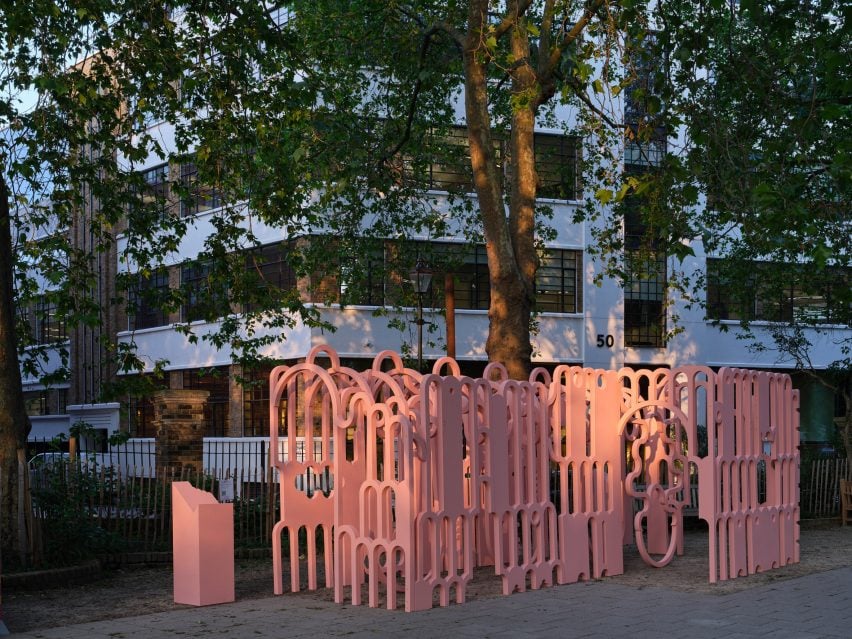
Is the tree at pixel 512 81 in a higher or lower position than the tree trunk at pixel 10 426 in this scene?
higher

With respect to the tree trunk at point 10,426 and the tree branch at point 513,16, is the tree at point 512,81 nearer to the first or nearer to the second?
the tree branch at point 513,16

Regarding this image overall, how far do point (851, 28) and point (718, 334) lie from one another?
27.9 m

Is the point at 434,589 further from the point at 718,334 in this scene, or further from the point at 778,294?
the point at 718,334

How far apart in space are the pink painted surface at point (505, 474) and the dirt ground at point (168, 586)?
0.26 metres

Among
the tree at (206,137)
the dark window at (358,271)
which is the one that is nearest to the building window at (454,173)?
the dark window at (358,271)

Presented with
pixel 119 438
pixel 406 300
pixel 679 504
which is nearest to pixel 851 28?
pixel 679 504

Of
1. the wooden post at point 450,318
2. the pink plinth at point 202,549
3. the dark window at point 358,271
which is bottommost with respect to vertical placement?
the pink plinth at point 202,549

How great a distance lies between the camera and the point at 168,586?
14445 mm

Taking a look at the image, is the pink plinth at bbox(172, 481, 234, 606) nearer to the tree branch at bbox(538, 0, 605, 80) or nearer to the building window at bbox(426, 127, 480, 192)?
the tree branch at bbox(538, 0, 605, 80)

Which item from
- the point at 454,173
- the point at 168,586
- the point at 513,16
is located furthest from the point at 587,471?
the point at 454,173

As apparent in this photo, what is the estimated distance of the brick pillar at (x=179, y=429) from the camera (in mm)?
22500

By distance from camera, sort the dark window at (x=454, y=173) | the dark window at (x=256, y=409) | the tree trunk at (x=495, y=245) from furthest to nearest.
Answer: the dark window at (x=256, y=409), the dark window at (x=454, y=173), the tree trunk at (x=495, y=245)

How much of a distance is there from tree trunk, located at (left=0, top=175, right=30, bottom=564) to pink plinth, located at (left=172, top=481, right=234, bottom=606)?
2933 mm

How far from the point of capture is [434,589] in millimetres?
12531
